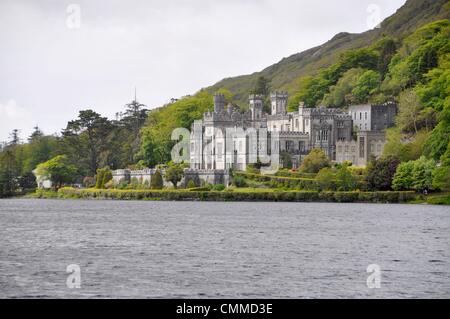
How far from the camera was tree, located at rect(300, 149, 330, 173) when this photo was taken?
379 ft

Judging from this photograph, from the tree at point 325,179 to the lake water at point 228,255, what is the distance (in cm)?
2384

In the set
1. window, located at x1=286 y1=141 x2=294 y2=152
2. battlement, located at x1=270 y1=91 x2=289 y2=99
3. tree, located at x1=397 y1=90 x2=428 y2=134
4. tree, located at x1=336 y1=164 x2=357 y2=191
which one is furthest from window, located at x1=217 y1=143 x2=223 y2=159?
tree, located at x1=336 y1=164 x2=357 y2=191

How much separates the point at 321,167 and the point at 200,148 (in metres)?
24.1

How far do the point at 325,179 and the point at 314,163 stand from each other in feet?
24.1

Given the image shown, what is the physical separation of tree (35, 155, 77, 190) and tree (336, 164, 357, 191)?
45.5 meters

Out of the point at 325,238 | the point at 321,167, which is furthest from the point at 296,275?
the point at 321,167

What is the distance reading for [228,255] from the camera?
167 ft

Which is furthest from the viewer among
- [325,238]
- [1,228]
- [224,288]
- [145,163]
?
[145,163]

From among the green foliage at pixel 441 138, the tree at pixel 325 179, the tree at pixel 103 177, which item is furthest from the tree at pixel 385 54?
the green foliage at pixel 441 138

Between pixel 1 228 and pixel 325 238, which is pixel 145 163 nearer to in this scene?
pixel 1 228

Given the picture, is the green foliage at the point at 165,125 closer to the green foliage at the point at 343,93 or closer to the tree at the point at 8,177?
the green foliage at the point at 343,93

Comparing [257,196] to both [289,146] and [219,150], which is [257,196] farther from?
[219,150]

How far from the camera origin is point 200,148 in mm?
135500

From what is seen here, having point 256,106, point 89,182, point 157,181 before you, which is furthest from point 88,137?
point 157,181
